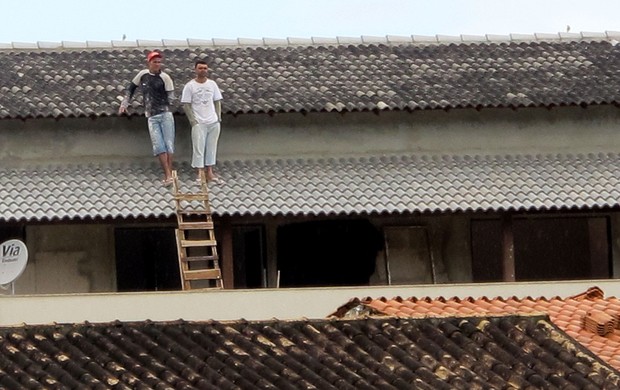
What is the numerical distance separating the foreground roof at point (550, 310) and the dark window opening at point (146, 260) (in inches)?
210

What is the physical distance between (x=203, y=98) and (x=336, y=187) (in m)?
2.32

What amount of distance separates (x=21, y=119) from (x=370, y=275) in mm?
5595

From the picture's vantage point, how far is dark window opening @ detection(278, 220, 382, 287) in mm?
37250

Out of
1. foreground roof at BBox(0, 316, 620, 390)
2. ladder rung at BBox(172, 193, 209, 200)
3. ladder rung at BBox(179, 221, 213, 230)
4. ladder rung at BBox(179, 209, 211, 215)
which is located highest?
ladder rung at BBox(172, 193, 209, 200)

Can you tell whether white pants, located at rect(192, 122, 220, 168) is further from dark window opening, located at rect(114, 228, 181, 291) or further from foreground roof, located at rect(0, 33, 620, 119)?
dark window opening, located at rect(114, 228, 181, 291)

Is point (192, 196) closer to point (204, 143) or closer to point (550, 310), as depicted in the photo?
point (204, 143)

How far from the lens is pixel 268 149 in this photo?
38.6m

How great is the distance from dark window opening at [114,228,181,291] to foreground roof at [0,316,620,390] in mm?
9939

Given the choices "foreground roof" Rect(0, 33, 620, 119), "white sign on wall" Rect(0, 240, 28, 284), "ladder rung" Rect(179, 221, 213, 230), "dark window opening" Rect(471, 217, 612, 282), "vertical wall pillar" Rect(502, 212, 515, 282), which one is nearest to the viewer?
"white sign on wall" Rect(0, 240, 28, 284)

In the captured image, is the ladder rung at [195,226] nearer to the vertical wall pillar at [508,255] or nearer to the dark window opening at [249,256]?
the dark window opening at [249,256]

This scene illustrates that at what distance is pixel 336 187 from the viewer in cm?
3741

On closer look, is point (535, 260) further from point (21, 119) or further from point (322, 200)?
point (21, 119)

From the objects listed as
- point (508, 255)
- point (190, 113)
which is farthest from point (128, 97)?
point (508, 255)

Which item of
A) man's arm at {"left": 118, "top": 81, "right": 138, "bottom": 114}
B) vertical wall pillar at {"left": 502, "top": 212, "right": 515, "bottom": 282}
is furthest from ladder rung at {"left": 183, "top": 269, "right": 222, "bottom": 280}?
vertical wall pillar at {"left": 502, "top": 212, "right": 515, "bottom": 282}
